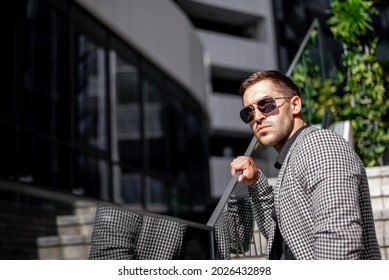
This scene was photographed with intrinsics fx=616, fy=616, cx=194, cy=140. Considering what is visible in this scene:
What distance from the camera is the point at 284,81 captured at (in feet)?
7.92

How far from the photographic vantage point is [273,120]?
7.82 ft

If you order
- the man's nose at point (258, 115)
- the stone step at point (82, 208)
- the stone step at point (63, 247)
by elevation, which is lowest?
the stone step at point (63, 247)

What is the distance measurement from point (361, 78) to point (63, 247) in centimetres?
451

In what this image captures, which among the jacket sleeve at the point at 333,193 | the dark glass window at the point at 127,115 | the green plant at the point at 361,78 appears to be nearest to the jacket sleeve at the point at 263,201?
the jacket sleeve at the point at 333,193

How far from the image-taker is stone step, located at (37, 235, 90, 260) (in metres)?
5.68

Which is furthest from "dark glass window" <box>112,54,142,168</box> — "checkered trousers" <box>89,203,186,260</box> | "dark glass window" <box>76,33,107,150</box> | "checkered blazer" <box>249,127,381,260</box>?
"checkered blazer" <box>249,127,381,260</box>

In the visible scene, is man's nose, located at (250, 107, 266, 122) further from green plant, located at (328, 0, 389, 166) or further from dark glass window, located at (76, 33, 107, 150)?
dark glass window, located at (76, 33, 107, 150)

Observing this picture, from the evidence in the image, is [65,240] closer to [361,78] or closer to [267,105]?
[267,105]

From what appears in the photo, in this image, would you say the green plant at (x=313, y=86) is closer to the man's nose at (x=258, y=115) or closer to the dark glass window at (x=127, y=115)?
the man's nose at (x=258, y=115)

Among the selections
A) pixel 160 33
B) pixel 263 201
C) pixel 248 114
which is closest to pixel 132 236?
pixel 263 201

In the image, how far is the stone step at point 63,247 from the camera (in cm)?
568

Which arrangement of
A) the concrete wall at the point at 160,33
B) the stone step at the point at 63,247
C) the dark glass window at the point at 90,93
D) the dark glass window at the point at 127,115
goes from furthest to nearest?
the dark glass window at the point at 127,115, the concrete wall at the point at 160,33, the dark glass window at the point at 90,93, the stone step at the point at 63,247

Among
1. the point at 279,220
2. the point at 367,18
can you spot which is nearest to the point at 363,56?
the point at 367,18

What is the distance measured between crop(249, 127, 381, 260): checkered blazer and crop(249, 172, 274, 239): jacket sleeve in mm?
555
